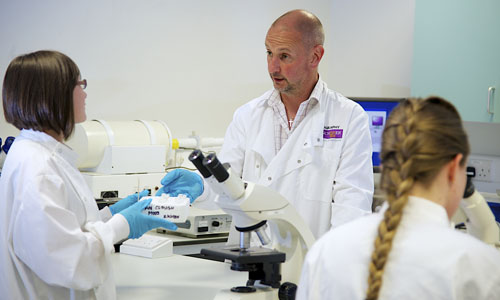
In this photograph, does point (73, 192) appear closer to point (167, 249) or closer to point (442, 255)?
point (167, 249)

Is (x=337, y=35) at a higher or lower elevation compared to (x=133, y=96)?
higher

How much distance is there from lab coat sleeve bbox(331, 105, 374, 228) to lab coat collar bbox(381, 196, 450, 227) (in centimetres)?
97

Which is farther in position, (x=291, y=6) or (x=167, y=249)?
(x=291, y=6)

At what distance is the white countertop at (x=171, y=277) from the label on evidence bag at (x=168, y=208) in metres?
0.21

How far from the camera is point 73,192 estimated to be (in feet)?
5.41

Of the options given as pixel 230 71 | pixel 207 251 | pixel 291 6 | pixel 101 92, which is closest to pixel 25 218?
pixel 207 251

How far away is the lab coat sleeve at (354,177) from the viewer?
6.63ft

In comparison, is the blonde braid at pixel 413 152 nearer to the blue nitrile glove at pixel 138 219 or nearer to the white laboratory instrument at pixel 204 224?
the blue nitrile glove at pixel 138 219

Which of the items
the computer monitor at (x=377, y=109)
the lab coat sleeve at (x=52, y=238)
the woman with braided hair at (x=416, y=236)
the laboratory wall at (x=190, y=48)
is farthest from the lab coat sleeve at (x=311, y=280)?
the computer monitor at (x=377, y=109)

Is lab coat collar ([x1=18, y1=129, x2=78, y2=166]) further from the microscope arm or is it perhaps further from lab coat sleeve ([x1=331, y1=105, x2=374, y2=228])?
the microscope arm

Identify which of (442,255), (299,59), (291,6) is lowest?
(442,255)

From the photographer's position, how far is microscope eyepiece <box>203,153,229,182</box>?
1.44 metres

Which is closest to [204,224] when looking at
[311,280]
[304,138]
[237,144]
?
[237,144]

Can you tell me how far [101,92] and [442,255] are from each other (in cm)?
252
